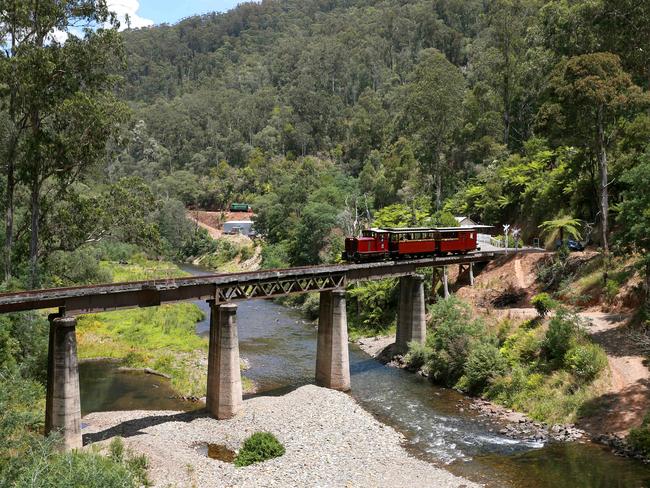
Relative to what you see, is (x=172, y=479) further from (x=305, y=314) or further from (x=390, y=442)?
(x=305, y=314)

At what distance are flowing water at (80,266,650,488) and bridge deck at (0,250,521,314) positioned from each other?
726cm

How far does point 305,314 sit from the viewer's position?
66.4 meters

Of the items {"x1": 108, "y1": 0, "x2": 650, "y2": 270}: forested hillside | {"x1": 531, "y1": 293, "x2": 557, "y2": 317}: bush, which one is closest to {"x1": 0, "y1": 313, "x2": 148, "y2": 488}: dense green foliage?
{"x1": 531, "y1": 293, "x2": 557, "y2": 317}: bush

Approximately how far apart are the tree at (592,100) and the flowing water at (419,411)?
768 inches

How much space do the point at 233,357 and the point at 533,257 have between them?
29.8 m

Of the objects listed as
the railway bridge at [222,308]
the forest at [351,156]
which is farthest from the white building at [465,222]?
the railway bridge at [222,308]

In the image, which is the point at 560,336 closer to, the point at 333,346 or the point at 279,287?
the point at 333,346

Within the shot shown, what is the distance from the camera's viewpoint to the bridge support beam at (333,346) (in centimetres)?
3959

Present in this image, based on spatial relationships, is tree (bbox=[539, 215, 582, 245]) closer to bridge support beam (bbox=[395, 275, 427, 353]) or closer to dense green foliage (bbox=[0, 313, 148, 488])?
bridge support beam (bbox=[395, 275, 427, 353])

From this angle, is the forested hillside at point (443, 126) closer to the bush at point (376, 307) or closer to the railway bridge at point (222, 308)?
the bush at point (376, 307)

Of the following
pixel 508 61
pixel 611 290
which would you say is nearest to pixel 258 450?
pixel 611 290

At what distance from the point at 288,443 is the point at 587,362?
17.8 meters

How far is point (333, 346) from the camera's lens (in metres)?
39.6

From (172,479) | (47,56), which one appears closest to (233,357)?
(172,479)
